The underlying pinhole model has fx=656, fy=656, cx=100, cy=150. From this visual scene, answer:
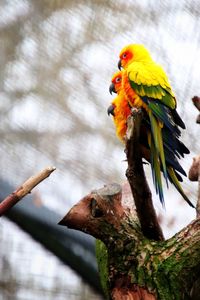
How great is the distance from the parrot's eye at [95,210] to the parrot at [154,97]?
0.24 meters

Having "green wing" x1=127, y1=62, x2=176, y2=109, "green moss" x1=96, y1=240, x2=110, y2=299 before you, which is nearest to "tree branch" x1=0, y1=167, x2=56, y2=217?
"green moss" x1=96, y1=240, x2=110, y2=299

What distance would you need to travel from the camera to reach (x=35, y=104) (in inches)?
110

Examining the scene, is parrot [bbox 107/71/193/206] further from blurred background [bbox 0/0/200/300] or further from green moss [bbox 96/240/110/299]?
blurred background [bbox 0/0/200/300]

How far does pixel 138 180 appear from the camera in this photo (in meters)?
1.50

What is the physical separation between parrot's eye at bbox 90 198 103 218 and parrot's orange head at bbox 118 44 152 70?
2.14ft

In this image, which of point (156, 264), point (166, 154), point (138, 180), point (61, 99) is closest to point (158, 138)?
point (166, 154)

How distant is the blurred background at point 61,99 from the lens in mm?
2729

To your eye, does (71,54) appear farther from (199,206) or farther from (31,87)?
(199,206)

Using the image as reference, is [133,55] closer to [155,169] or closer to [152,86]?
[152,86]

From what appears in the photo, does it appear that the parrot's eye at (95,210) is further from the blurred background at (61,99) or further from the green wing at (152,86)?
the blurred background at (61,99)

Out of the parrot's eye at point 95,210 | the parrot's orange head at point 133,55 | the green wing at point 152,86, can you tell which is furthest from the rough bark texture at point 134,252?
the parrot's orange head at point 133,55

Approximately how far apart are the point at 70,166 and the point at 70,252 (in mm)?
543

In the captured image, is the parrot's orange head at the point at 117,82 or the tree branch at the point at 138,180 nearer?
the tree branch at the point at 138,180

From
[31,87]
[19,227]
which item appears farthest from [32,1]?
[19,227]
